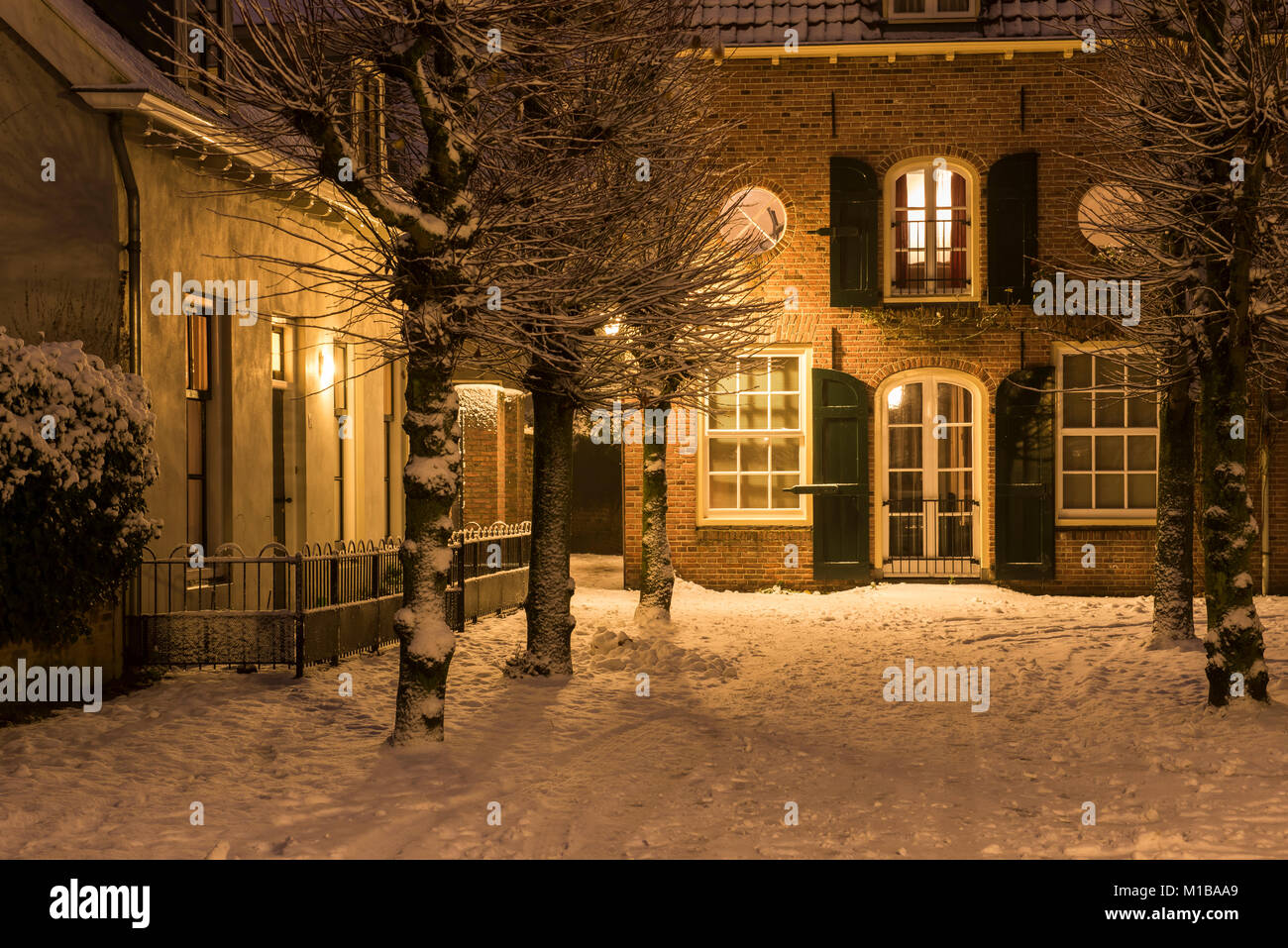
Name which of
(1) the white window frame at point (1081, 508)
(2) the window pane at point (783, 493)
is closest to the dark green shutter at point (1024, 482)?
(1) the white window frame at point (1081, 508)

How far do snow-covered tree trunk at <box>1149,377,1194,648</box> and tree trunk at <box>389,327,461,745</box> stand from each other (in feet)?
23.1

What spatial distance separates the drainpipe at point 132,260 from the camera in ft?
33.0

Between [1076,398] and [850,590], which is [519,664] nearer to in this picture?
[850,590]

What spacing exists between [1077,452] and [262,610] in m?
11.3

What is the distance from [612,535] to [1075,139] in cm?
1395

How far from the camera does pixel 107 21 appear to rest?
11.3m

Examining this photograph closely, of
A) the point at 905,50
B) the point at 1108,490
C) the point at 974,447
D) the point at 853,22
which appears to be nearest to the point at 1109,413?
the point at 1108,490

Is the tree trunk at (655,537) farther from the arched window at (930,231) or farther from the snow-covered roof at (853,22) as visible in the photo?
the snow-covered roof at (853,22)

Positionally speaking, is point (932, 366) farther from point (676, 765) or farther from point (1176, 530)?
point (676, 765)

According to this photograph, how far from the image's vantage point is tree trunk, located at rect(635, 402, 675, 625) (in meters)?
13.6

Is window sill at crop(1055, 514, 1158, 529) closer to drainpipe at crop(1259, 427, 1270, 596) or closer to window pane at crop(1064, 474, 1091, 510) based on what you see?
window pane at crop(1064, 474, 1091, 510)

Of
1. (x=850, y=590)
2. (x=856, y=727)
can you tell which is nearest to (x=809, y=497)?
(x=850, y=590)

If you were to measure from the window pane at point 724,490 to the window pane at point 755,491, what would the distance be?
0.41ft

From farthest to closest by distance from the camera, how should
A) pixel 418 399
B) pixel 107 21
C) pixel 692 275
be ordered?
pixel 107 21, pixel 692 275, pixel 418 399
